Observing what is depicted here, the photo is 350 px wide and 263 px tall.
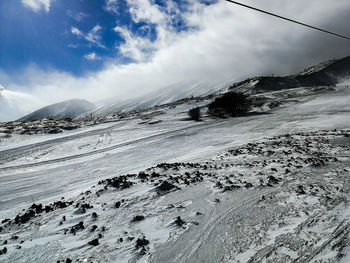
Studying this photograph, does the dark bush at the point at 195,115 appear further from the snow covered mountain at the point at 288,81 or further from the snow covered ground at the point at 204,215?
the snow covered mountain at the point at 288,81

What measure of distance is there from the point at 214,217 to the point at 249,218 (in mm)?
988

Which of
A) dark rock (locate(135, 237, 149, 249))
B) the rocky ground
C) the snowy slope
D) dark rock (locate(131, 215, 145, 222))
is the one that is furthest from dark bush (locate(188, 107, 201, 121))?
dark rock (locate(135, 237, 149, 249))

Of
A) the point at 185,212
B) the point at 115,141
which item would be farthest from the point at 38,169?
the point at 185,212

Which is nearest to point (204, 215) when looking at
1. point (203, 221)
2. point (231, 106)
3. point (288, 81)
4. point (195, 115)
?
point (203, 221)

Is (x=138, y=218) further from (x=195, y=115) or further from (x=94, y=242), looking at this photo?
(x=195, y=115)

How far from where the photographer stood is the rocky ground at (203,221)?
5.70m

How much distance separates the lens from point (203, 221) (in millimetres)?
7121

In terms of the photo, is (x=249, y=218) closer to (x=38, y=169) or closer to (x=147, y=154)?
(x=147, y=154)

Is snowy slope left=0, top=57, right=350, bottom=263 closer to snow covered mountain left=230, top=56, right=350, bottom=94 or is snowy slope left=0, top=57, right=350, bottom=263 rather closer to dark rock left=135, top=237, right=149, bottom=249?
dark rock left=135, top=237, right=149, bottom=249

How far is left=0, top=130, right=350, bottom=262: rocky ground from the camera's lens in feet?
18.7

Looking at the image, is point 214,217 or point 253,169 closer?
point 214,217

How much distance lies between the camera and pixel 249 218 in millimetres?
7082

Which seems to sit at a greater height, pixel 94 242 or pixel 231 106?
pixel 231 106

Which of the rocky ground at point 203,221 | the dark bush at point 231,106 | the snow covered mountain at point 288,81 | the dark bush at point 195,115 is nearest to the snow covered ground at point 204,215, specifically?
the rocky ground at point 203,221
